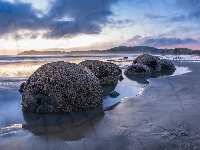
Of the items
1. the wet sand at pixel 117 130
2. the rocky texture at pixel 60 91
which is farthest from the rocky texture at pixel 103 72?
the wet sand at pixel 117 130

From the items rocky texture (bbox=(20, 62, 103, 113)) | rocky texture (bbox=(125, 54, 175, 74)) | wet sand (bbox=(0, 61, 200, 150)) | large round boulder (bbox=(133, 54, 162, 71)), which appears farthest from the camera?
large round boulder (bbox=(133, 54, 162, 71))

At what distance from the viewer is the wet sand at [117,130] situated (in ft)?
9.56

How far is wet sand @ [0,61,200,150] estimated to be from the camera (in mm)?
2914

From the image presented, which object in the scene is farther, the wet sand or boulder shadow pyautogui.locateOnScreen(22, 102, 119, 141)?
boulder shadow pyautogui.locateOnScreen(22, 102, 119, 141)

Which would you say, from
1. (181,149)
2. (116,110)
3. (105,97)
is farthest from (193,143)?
(105,97)

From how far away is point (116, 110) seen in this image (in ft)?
15.5

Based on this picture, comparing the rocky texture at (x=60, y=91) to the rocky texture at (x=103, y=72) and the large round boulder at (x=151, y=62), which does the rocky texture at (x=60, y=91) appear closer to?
the rocky texture at (x=103, y=72)

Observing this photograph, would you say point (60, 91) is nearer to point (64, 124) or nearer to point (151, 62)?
point (64, 124)

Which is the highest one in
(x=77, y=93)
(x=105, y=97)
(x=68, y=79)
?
(x=68, y=79)

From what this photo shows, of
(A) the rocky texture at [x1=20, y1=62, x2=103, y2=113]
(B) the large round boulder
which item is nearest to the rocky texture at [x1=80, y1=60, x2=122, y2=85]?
(A) the rocky texture at [x1=20, y1=62, x2=103, y2=113]

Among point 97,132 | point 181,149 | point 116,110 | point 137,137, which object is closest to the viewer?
point 181,149

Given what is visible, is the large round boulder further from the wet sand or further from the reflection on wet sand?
the reflection on wet sand

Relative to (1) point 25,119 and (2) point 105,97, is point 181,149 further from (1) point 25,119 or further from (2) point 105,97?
(2) point 105,97

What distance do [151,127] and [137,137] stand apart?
49 centimetres
